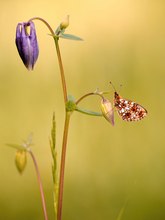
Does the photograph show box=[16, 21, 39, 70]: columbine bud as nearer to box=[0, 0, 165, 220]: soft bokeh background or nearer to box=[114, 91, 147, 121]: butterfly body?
box=[114, 91, 147, 121]: butterfly body

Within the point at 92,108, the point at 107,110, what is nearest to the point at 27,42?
the point at 107,110

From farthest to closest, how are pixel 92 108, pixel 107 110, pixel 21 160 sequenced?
pixel 92 108, pixel 107 110, pixel 21 160

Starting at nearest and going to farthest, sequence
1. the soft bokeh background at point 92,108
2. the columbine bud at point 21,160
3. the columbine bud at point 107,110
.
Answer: the columbine bud at point 21,160, the columbine bud at point 107,110, the soft bokeh background at point 92,108

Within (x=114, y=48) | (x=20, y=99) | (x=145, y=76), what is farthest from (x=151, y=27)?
(x=20, y=99)

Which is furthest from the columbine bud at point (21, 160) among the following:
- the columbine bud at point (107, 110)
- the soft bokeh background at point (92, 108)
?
the soft bokeh background at point (92, 108)

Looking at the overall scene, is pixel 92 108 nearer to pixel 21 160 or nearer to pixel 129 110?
pixel 129 110

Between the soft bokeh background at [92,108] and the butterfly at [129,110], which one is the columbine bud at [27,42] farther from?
the soft bokeh background at [92,108]

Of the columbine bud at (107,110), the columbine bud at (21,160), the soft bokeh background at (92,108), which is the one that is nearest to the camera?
the columbine bud at (21,160)
